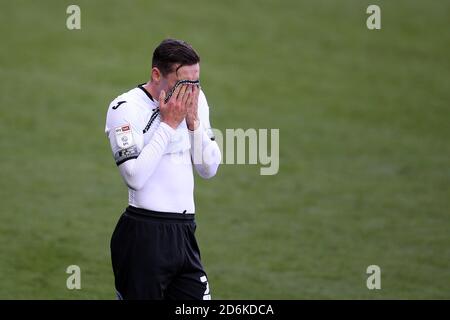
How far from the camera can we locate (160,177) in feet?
17.2

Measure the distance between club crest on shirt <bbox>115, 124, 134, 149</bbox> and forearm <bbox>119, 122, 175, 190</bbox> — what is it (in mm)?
93

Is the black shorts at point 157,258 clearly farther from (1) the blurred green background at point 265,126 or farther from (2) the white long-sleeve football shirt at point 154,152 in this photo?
(1) the blurred green background at point 265,126

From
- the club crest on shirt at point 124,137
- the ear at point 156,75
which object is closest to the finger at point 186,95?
the ear at point 156,75

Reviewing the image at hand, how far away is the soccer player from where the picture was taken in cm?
511

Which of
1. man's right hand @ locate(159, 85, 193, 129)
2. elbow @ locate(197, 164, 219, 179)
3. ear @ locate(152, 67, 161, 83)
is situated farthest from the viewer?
elbow @ locate(197, 164, 219, 179)

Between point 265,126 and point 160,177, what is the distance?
35.9ft

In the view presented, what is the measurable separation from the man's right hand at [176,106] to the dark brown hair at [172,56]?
5.8 inches

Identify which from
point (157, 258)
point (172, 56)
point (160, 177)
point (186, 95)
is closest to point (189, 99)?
point (186, 95)

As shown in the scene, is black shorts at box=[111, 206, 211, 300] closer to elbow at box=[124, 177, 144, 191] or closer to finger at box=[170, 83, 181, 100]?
elbow at box=[124, 177, 144, 191]

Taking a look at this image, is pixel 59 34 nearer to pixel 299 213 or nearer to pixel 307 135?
pixel 307 135

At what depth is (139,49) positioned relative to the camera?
756 inches

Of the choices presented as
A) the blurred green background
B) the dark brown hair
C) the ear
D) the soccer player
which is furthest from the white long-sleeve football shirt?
the blurred green background

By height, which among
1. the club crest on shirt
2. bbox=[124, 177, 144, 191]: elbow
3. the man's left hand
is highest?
the man's left hand
